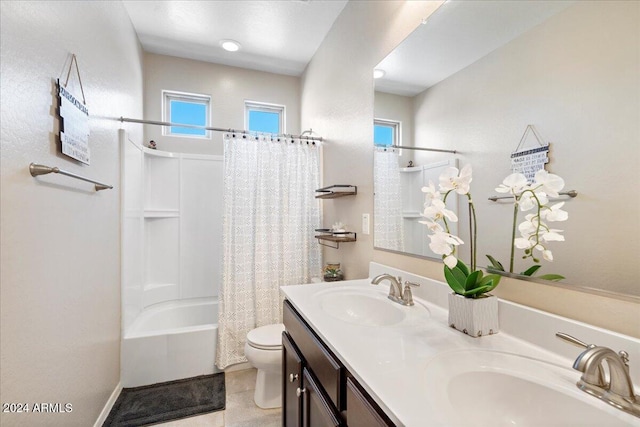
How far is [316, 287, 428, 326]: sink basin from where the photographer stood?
1222 millimetres

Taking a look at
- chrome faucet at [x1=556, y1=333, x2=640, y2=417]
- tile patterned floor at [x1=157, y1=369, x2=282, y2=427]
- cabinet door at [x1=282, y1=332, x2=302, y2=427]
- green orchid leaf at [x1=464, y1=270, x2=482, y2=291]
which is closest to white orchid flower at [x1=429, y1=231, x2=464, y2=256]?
green orchid leaf at [x1=464, y1=270, x2=482, y2=291]

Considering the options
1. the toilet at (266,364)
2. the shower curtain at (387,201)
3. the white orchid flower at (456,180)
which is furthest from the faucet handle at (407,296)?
the toilet at (266,364)

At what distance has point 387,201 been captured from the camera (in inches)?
61.8

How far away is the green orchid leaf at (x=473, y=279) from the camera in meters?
0.88

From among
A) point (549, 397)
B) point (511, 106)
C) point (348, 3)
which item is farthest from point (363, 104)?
point (549, 397)

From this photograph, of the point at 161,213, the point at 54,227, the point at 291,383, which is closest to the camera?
the point at 54,227

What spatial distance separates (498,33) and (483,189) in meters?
0.55

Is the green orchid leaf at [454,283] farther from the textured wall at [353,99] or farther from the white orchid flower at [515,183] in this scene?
the textured wall at [353,99]

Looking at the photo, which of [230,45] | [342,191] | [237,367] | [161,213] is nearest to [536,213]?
[342,191]

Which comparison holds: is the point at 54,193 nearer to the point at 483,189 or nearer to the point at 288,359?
the point at 288,359

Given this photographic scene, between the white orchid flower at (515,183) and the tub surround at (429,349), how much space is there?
35 cm

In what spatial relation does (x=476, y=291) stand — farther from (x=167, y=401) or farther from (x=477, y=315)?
(x=167, y=401)

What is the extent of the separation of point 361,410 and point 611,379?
1.74ft

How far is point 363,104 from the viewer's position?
70.9 inches
